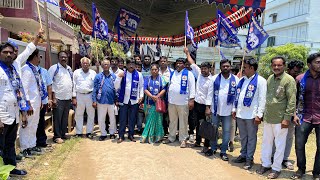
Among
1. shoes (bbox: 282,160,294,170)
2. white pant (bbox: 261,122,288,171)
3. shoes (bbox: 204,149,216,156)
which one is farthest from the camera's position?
shoes (bbox: 204,149,216,156)

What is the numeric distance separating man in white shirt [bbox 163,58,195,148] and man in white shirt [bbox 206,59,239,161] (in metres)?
0.67

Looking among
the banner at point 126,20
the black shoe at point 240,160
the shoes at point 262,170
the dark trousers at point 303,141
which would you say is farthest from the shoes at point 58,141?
the dark trousers at point 303,141

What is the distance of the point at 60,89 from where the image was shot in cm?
648

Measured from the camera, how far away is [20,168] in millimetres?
4770

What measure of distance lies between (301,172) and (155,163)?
2.47 meters

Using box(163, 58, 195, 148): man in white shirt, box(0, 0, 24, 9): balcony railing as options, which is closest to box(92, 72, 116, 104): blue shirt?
box(163, 58, 195, 148): man in white shirt

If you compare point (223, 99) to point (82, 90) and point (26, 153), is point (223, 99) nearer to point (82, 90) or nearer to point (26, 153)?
point (82, 90)

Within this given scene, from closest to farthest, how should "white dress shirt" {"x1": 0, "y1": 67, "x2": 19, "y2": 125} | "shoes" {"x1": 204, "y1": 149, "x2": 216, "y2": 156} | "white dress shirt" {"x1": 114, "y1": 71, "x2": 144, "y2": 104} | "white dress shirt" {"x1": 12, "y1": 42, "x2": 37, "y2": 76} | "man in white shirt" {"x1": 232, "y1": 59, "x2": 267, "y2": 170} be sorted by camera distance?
"white dress shirt" {"x1": 0, "y1": 67, "x2": 19, "y2": 125}, "white dress shirt" {"x1": 12, "y1": 42, "x2": 37, "y2": 76}, "man in white shirt" {"x1": 232, "y1": 59, "x2": 267, "y2": 170}, "shoes" {"x1": 204, "y1": 149, "x2": 216, "y2": 156}, "white dress shirt" {"x1": 114, "y1": 71, "x2": 144, "y2": 104}

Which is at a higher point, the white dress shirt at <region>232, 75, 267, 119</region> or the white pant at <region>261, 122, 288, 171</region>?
the white dress shirt at <region>232, 75, 267, 119</region>

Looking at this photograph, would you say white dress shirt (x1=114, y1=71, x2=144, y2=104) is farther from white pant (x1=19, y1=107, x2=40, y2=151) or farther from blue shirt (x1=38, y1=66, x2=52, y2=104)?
white pant (x1=19, y1=107, x2=40, y2=151)

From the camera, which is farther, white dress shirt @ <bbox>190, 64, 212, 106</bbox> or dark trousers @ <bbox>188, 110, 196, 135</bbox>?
dark trousers @ <bbox>188, 110, 196, 135</bbox>

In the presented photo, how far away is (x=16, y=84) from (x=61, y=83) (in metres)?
2.21

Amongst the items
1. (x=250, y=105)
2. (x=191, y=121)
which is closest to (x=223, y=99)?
(x=250, y=105)

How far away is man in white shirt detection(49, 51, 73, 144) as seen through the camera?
6.44 metres
